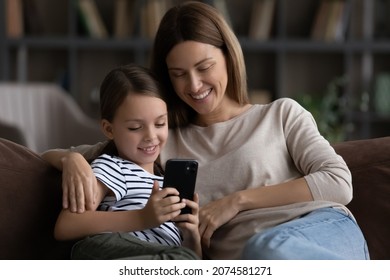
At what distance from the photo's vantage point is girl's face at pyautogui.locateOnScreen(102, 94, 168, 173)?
1854 mm

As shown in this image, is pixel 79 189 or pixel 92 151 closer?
pixel 79 189

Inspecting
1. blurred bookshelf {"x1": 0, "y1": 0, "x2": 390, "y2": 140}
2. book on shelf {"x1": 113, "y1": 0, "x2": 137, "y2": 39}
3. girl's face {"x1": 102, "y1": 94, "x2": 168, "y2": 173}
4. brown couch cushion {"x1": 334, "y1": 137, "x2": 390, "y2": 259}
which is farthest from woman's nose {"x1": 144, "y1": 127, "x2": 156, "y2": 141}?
book on shelf {"x1": 113, "y1": 0, "x2": 137, "y2": 39}

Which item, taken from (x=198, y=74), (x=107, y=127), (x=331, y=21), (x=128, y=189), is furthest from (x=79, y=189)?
(x=331, y=21)

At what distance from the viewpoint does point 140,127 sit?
1.86 meters

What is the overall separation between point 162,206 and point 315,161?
0.44 m

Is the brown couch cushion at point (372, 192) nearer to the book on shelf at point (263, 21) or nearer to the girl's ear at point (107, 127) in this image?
the girl's ear at point (107, 127)

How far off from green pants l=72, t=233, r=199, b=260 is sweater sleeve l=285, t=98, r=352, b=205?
40cm

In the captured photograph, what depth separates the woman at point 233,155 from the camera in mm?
1820

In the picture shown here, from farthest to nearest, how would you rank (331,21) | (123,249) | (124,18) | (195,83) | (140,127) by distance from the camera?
(124,18), (331,21), (195,83), (140,127), (123,249)

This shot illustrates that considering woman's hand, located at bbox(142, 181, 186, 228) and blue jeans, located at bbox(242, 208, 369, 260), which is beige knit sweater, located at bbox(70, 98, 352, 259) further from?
woman's hand, located at bbox(142, 181, 186, 228)

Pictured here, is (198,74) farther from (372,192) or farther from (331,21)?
(331,21)

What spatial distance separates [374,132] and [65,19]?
2378 mm

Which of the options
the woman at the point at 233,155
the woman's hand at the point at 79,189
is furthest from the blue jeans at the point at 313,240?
the woman's hand at the point at 79,189
